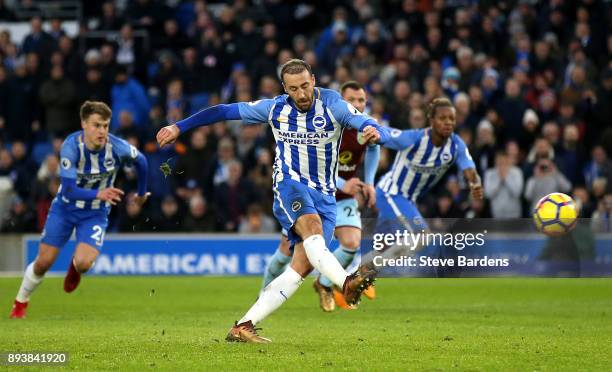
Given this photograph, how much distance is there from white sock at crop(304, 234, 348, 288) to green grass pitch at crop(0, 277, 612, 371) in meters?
0.56

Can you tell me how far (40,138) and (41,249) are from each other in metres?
9.27

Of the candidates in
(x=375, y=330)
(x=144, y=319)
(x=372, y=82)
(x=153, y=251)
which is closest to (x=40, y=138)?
(x=153, y=251)

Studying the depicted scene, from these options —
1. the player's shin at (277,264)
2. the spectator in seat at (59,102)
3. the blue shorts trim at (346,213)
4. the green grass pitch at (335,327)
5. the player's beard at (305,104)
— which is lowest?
the green grass pitch at (335,327)

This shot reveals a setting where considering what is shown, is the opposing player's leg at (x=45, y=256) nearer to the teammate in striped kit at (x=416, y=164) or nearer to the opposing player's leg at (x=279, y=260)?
the opposing player's leg at (x=279, y=260)

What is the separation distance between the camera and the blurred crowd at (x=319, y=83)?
61.8 feet

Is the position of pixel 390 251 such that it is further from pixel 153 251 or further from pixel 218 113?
pixel 153 251

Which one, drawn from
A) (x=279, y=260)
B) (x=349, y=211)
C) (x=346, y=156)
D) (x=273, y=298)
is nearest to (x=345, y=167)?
(x=346, y=156)

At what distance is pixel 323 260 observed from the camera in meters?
9.04

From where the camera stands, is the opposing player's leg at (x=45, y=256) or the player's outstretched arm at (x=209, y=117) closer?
the player's outstretched arm at (x=209, y=117)

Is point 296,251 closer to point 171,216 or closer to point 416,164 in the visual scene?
point 416,164

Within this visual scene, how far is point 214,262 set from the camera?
63.9 ft

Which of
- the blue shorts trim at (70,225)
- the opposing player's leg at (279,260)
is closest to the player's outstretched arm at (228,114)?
the opposing player's leg at (279,260)

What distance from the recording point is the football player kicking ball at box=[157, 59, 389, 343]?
921 cm

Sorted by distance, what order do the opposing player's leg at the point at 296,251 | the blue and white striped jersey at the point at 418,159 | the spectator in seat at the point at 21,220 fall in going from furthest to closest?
the spectator in seat at the point at 21,220 → the blue and white striped jersey at the point at 418,159 → the opposing player's leg at the point at 296,251
